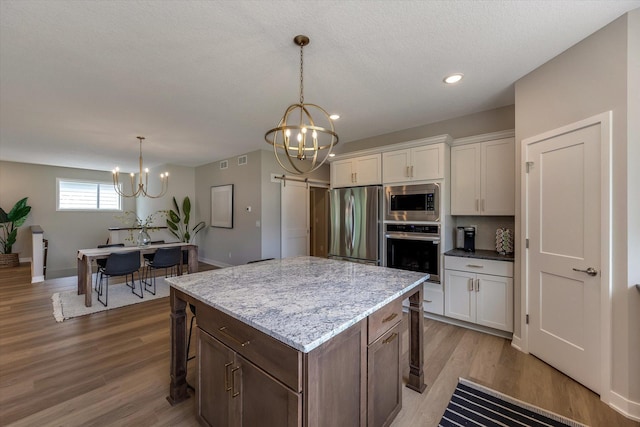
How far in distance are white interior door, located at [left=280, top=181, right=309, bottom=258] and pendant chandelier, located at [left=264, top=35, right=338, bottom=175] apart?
1.86 feet

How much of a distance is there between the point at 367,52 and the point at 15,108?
4046 millimetres

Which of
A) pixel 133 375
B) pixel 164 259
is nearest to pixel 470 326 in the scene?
pixel 133 375

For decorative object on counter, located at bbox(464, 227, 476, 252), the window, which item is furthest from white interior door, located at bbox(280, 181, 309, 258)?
the window

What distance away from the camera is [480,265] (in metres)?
2.95

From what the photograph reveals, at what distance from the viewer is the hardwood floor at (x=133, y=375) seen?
1.81m

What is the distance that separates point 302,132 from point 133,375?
2.39 meters

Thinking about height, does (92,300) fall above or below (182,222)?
below

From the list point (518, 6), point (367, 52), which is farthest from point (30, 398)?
point (518, 6)

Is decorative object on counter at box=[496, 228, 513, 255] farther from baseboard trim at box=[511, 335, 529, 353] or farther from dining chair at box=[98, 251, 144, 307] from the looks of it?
dining chair at box=[98, 251, 144, 307]

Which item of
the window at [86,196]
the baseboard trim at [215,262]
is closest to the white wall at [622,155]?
the baseboard trim at [215,262]

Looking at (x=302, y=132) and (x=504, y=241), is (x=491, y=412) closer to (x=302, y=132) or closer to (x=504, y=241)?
(x=504, y=241)

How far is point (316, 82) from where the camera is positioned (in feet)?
8.50

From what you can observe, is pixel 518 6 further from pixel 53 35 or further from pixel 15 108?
pixel 15 108

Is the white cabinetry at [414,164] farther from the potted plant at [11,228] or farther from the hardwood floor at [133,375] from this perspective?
the potted plant at [11,228]
